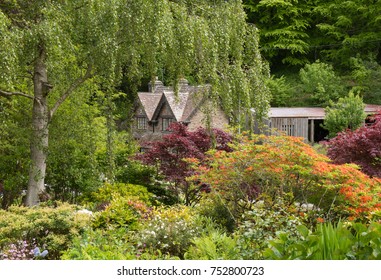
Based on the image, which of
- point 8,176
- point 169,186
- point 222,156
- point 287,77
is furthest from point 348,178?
point 287,77

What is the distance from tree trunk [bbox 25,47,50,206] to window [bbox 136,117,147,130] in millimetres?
18186

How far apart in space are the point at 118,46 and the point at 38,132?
87.6 inches

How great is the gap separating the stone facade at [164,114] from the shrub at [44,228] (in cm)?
1705

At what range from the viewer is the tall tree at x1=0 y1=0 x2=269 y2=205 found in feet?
29.9

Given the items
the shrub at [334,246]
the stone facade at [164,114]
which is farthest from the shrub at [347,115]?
the shrub at [334,246]

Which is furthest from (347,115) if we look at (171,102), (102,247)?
(102,247)

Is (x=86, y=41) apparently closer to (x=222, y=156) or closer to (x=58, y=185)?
(x=222, y=156)

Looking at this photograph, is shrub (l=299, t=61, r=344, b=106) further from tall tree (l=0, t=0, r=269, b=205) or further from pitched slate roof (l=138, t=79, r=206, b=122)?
tall tree (l=0, t=0, r=269, b=205)

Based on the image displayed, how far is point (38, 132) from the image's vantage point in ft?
34.7

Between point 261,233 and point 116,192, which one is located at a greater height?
point 261,233

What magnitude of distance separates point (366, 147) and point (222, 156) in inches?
116

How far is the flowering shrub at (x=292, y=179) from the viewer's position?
805 centimetres

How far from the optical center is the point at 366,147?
11234 millimetres

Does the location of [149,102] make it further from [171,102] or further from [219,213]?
[219,213]
